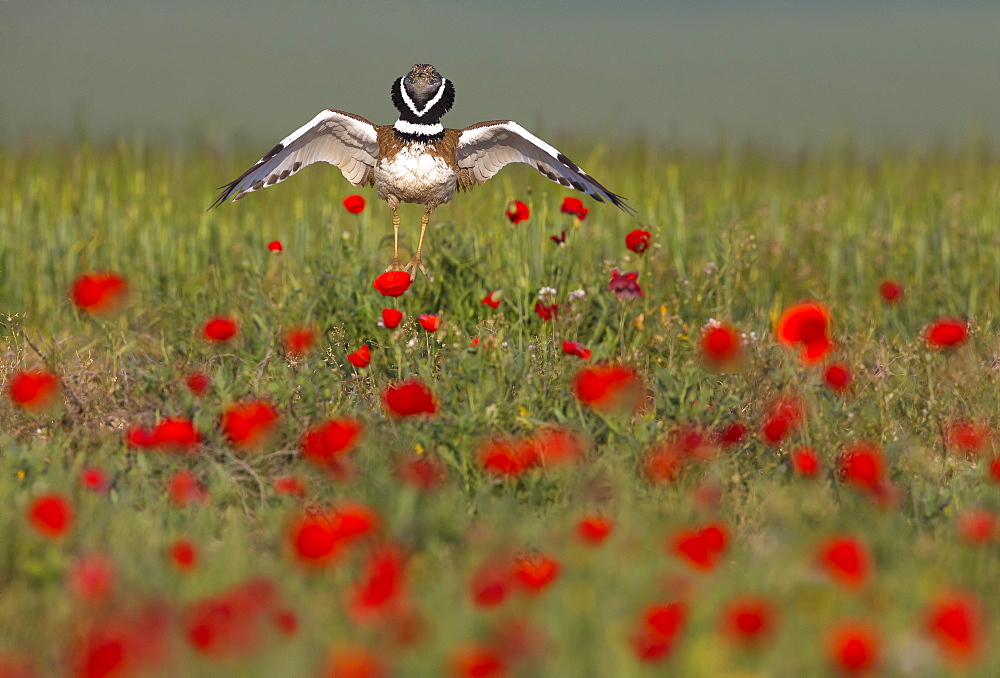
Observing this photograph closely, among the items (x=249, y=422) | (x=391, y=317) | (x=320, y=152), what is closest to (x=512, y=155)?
(x=320, y=152)

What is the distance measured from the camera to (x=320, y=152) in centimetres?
539

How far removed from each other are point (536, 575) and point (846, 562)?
69 centimetres

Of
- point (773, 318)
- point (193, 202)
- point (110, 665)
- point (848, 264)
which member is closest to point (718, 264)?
point (773, 318)

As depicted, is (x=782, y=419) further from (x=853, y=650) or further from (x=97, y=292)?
(x=97, y=292)

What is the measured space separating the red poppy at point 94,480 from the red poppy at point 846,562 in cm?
221

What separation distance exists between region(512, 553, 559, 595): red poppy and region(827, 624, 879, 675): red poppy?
0.67m

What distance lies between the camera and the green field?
7.99 feet

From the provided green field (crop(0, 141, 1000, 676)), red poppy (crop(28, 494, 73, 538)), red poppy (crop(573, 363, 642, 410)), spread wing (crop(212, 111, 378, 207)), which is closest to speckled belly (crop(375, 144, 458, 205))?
spread wing (crop(212, 111, 378, 207))

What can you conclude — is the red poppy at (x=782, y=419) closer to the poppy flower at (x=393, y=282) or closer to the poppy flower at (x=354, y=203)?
the poppy flower at (x=393, y=282)

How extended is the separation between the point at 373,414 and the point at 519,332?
1378mm

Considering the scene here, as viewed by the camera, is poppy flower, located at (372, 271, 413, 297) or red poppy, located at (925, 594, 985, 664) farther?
poppy flower, located at (372, 271, 413, 297)

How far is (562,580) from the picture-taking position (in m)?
2.64

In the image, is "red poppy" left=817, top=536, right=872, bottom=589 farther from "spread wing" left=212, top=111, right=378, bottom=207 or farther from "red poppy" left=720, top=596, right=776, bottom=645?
"spread wing" left=212, top=111, right=378, bottom=207

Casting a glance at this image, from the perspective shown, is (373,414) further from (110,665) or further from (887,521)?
(110,665)
